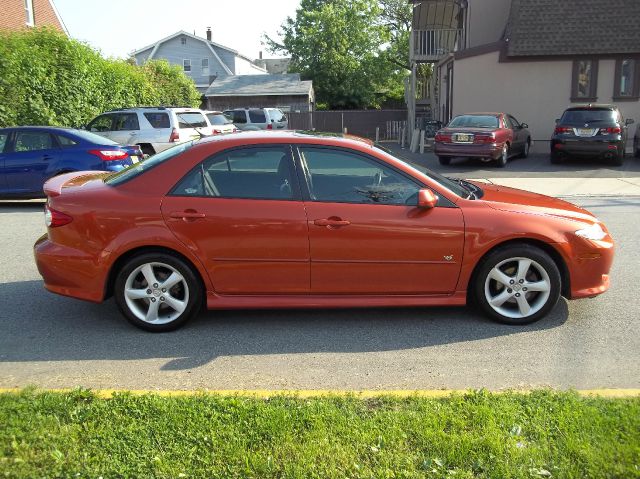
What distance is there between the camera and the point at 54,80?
15.0 m

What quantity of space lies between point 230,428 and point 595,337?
9.99 feet

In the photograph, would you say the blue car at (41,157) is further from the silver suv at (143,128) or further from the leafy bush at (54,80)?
the silver suv at (143,128)

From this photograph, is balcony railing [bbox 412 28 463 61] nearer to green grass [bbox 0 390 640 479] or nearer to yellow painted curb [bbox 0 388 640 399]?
yellow painted curb [bbox 0 388 640 399]

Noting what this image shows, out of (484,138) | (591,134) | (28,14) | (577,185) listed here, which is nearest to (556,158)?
(591,134)

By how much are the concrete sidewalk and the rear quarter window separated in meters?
8.06

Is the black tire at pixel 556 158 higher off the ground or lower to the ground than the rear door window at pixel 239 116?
lower

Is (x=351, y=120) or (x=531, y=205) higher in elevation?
(x=351, y=120)

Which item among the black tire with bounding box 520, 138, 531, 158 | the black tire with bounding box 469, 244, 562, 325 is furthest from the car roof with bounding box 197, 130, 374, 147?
the black tire with bounding box 520, 138, 531, 158

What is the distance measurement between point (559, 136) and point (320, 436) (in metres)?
15.8

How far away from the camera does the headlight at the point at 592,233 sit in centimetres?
485

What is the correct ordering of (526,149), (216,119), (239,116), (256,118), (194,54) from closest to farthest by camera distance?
(216,119), (526,149), (256,118), (239,116), (194,54)

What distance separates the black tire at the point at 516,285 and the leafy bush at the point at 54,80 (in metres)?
12.5

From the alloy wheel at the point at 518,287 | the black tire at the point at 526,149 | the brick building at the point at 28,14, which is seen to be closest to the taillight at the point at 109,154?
the alloy wheel at the point at 518,287

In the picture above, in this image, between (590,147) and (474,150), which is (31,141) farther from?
(590,147)
